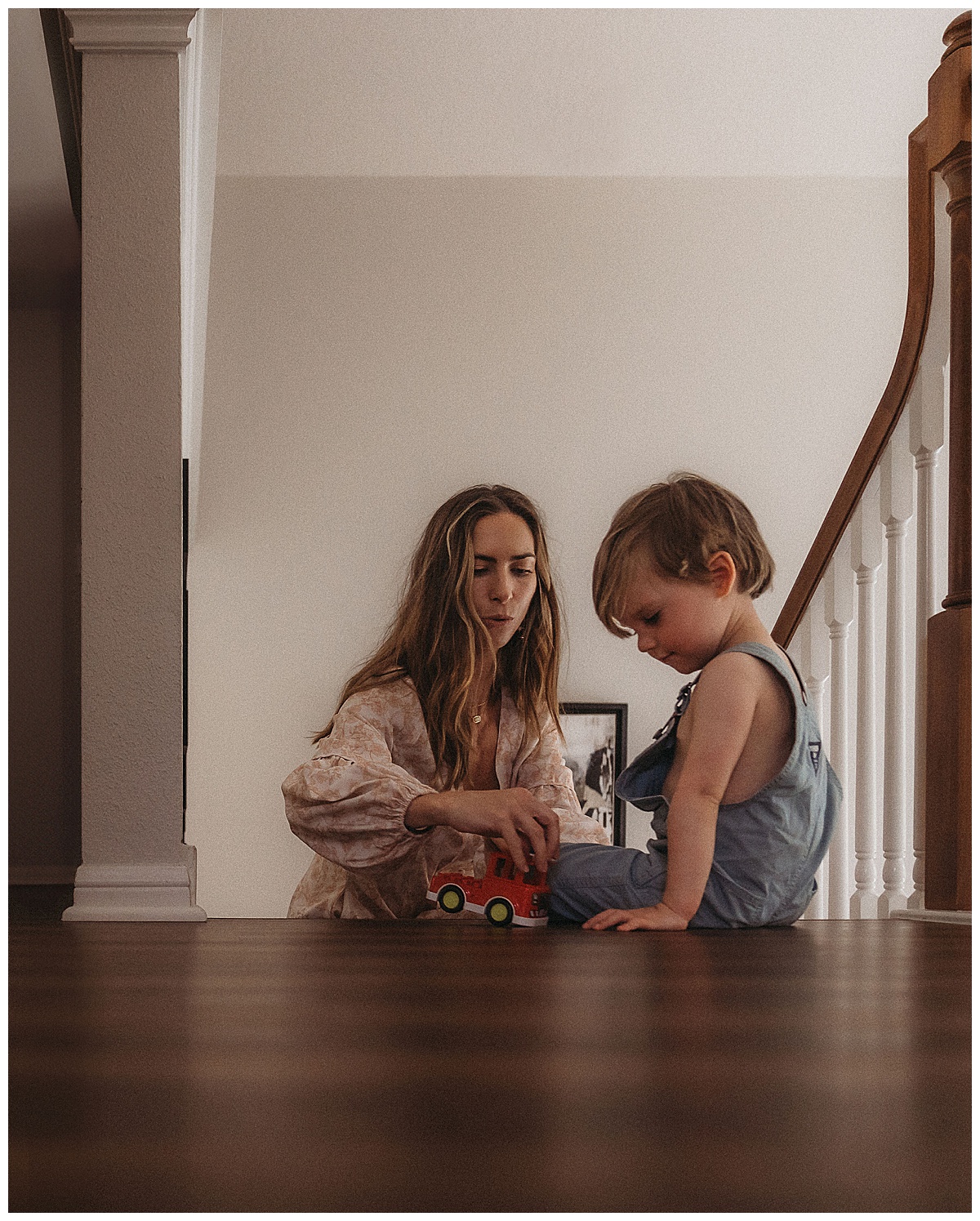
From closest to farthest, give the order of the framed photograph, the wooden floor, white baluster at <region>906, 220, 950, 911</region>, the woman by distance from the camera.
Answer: the wooden floor
the woman
white baluster at <region>906, 220, 950, 911</region>
the framed photograph

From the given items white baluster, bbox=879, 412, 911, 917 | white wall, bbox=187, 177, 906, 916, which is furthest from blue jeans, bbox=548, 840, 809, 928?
white wall, bbox=187, 177, 906, 916

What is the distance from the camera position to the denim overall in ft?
3.99

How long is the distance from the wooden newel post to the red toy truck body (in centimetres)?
43

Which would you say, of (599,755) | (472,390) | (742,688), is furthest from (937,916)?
(472,390)

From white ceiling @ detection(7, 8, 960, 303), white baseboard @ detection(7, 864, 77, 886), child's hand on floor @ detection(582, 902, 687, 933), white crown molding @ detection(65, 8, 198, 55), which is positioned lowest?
white baseboard @ detection(7, 864, 77, 886)

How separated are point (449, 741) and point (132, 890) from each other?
0.52 metres

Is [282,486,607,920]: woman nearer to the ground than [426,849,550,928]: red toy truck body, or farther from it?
farther from it

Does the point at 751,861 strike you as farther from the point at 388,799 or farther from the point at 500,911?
the point at 388,799

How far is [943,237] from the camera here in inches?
56.9

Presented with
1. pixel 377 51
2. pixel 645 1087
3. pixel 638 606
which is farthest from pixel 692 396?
pixel 645 1087

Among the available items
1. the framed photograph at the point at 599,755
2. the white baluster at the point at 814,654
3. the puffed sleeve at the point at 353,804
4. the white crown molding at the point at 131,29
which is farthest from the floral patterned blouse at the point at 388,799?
the framed photograph at the point at 599,755

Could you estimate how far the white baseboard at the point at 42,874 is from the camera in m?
2.66

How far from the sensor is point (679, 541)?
143 centimetres

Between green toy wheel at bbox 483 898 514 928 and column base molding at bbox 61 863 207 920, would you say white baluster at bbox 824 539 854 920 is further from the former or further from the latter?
column base molding at bbox 61 863 207 920
